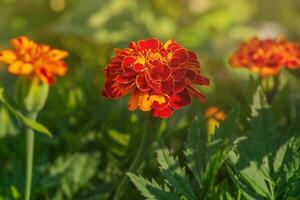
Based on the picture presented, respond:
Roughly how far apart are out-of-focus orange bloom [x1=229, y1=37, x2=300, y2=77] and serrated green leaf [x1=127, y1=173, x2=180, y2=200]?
0.29 meters

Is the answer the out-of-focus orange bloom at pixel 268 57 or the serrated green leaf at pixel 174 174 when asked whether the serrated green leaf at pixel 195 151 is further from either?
the out-of-focus orange bloom at pixel 268 57

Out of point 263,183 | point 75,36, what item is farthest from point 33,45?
point 75,36

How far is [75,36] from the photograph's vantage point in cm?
169

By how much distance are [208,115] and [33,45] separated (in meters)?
0.27

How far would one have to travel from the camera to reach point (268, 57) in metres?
0.84

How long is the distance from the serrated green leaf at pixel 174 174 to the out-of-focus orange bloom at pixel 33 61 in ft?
0.64

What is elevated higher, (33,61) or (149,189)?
(33,61)

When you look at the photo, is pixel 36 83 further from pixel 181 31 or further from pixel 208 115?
pixel 181 31

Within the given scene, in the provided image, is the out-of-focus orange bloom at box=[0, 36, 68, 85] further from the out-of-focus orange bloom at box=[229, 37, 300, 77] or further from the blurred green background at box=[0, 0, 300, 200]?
the out-of-focus orange bloom at box=[229, 37, 300, 77]

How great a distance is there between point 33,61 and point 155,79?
0.19 meters

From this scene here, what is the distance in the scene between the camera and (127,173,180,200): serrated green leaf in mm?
610

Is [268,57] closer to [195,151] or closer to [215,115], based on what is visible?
[215,115]

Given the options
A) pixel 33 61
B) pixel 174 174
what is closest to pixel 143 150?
pixel 174 174

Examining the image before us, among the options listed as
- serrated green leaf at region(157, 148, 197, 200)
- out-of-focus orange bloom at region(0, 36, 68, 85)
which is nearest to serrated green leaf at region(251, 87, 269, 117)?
serrated green leaf at region(157, 148, 197, 200)
